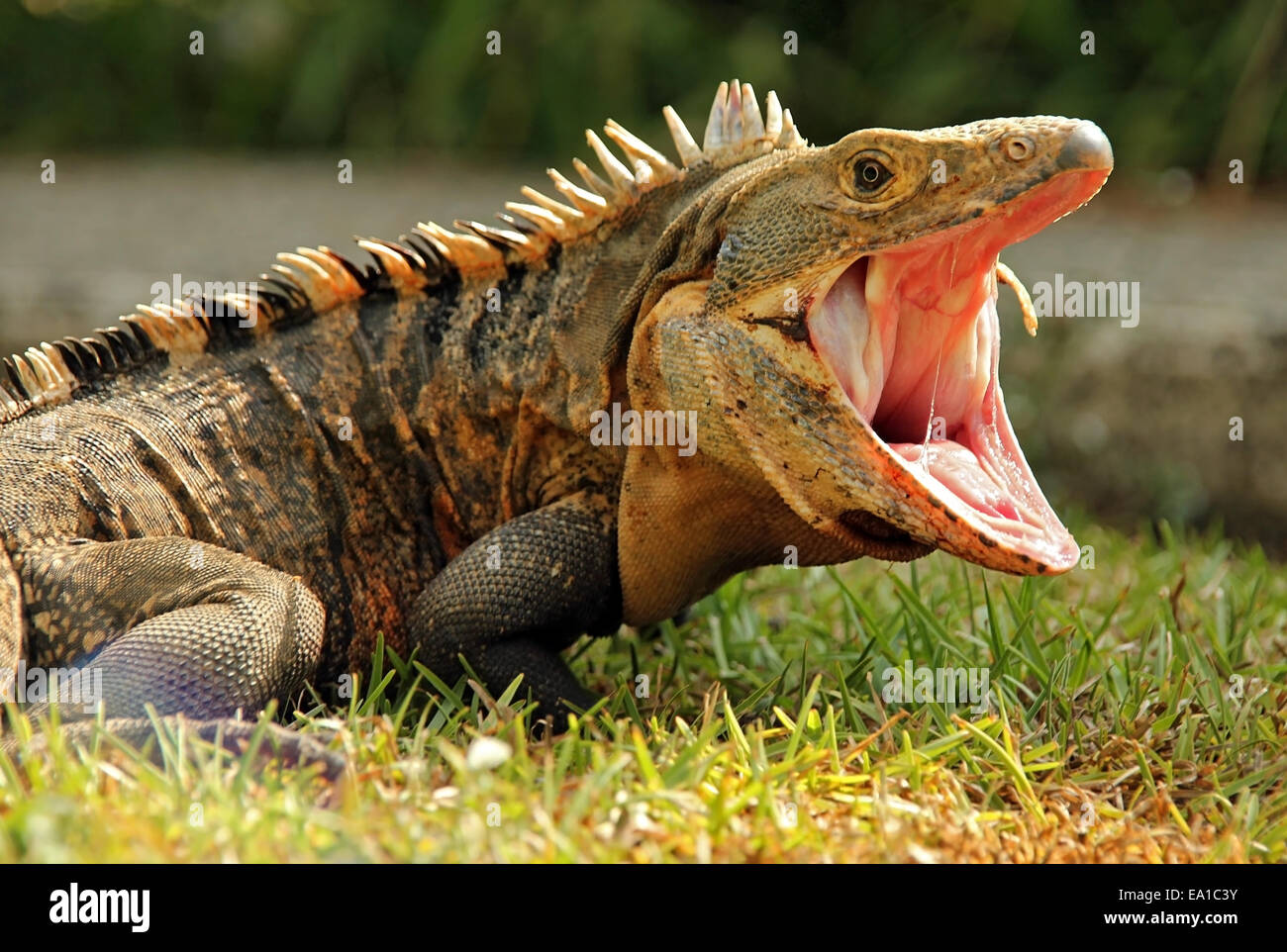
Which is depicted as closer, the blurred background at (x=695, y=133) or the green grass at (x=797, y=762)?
the green grass at (x=797, y=762)

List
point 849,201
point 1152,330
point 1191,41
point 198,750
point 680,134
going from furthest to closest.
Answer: point 1191,41
point 1152,330
point 680,134
point 849,201
point 198,750

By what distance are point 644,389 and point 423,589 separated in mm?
→ 868

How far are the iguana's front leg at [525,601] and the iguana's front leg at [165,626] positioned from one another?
0.34m

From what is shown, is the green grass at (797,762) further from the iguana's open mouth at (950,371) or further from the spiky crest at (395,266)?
the spiky crest at (395,266)

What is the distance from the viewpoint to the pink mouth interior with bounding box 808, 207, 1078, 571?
143 inches

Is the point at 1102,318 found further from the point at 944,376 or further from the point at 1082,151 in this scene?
the point at 1082,151

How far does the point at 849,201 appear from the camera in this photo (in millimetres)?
3637

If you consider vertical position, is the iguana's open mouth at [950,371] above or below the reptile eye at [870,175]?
below

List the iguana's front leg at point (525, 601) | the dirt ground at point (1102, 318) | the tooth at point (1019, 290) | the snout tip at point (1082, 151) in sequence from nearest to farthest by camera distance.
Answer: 1. the snout tip at point (1082, 151)
2. the iguana's front leg at point (525, 601)
3. the tooth at point (1019, 290)
4. the dirt ground at point (1102, 318)

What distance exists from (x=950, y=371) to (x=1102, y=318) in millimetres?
3660

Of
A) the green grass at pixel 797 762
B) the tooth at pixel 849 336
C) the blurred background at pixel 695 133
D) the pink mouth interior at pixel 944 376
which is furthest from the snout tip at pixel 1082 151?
the blurred background at pixel 695 133

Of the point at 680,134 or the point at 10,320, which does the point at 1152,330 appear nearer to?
the point at 680,134

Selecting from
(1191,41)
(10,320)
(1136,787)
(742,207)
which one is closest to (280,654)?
(742,207)

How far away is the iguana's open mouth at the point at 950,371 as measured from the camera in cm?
354
